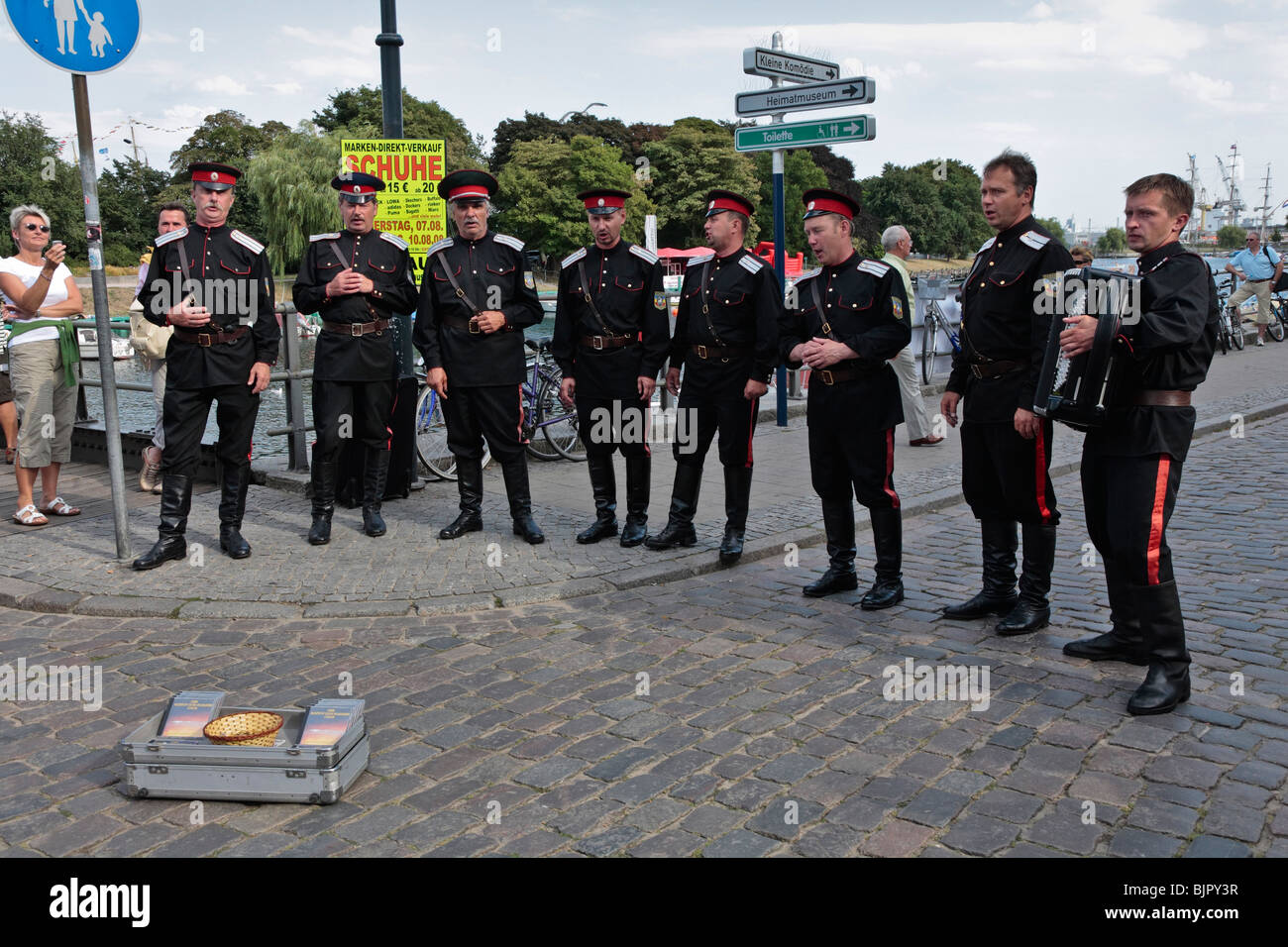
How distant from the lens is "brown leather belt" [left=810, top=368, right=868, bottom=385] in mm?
6012

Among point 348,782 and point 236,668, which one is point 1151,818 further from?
point 236,668

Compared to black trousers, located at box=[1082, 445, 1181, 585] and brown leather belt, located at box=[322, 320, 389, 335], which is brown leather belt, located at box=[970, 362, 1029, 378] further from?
brown leather belt, located at box=[322, 320, 389, 335]

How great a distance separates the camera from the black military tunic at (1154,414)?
14.3 feet

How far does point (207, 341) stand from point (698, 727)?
4.18 metres

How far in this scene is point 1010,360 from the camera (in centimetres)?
538

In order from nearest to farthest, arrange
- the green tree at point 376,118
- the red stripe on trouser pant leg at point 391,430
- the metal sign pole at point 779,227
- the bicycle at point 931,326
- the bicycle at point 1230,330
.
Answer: the red stripe on trouser pant leg at point 391,430 < the metal sign pole at point 779,227 < the bicycle at point 931,326 < the bicycle at point 1230,330 < the green tree at point 376,118

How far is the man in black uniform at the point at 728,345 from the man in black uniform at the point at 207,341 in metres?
2.65

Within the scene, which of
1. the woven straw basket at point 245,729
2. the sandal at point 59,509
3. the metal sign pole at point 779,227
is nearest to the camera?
the woven straw basket at point 245,729

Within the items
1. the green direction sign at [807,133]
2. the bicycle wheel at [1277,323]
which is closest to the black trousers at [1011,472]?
the green direction sign at [807,133]

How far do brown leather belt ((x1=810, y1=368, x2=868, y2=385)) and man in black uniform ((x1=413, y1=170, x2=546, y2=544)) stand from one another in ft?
6.88

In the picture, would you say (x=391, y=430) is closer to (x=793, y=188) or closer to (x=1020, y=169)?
(x=1020, y=169)

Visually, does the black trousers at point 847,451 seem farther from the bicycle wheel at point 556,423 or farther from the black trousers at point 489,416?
the bicycle wheel at point 556,423

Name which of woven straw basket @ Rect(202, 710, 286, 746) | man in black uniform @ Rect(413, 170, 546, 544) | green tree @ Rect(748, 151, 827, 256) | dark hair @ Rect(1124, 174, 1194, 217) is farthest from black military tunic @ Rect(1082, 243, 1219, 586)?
green tree @ Rect(748, 151, 827, 256)
